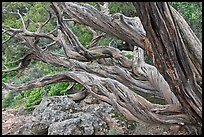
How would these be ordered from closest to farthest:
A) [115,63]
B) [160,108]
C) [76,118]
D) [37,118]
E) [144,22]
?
A: [144,22]
[160,108]
[76,118]
[37,118]
[115,63]

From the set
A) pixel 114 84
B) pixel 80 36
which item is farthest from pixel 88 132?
pixel 80 36

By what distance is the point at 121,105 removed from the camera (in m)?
4.47

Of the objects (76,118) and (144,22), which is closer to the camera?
(144,22)

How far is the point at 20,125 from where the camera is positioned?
662 centimetres

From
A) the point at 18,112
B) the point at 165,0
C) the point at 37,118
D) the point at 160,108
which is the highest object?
the point at 165,0

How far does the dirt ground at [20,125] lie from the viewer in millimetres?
4816

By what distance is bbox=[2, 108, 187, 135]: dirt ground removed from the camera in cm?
482

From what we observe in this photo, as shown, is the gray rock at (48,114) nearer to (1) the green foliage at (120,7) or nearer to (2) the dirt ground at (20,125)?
(2) the dirt ground at (20,125)

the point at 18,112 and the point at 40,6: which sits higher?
the point at 40,6

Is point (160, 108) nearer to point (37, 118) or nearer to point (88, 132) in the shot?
point (88, 132)

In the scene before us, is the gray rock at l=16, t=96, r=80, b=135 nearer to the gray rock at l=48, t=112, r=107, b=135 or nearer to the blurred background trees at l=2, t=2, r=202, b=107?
the gray rock at l=48, t=112, r=107, b=135

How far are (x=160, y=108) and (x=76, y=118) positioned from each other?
Answer: 177cm

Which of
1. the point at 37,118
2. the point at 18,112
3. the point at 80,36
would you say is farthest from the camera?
the point at 80,36

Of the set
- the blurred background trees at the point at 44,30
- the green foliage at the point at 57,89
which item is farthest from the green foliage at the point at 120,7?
the green foliage at the point at 57,89
